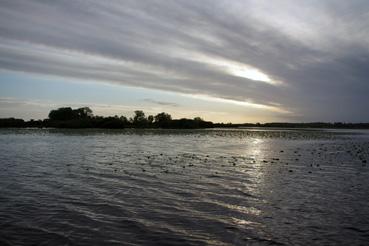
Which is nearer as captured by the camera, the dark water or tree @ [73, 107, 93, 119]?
the dark water

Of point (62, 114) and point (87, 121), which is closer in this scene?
point (87, 121)

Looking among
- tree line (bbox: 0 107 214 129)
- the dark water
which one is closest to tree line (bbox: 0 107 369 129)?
tree line (bbox: 0 107 214 129)

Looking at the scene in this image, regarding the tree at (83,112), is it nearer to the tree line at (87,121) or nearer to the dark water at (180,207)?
the tree line at (87,121)

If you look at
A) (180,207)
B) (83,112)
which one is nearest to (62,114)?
(83,112)

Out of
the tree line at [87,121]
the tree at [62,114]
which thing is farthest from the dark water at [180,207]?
the tree at [62,114]

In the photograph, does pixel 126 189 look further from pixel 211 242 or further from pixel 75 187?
pixel 211 242

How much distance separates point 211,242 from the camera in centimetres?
1019

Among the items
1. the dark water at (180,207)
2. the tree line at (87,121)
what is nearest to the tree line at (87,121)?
the tree line at (87,121)

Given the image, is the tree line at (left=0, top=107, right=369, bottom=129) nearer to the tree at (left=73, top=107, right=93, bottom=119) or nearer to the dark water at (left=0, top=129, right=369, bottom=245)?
the tree at (left=73, top=107, right=93, bottom=119)

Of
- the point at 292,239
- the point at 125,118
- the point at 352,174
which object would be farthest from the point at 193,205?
the point at 125,118

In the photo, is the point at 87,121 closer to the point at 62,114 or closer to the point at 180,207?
the point at 62,114

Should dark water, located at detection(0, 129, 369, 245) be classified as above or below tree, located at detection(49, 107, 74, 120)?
below

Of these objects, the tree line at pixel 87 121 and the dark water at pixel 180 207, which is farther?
the tree line at pixel 87 121

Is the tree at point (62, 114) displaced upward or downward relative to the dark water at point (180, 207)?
upward
